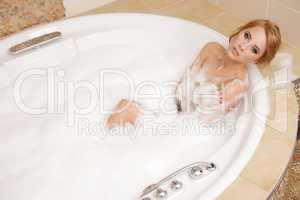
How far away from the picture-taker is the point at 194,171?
1168mm

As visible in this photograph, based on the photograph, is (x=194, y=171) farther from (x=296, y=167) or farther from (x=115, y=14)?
(x=115, y=14)

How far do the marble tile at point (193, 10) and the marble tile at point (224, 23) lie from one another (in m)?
0.03

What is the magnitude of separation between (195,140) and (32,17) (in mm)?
892

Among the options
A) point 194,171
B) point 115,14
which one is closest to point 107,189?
point 194,171

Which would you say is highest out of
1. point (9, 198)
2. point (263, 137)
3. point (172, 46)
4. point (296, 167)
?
point (172, 46)

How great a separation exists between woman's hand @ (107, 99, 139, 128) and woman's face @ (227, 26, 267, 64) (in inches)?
20.1

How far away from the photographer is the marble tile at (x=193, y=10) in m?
1.81

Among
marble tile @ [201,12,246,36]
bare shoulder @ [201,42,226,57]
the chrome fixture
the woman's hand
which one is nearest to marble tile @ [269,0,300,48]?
marble tile @ [201,12,246,36]

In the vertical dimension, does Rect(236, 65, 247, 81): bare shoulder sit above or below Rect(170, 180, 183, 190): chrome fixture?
above

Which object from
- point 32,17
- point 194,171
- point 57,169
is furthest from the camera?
point 32,17

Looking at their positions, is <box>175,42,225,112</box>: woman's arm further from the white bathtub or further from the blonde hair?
the blonde hair

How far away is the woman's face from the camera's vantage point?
1332 millimetres

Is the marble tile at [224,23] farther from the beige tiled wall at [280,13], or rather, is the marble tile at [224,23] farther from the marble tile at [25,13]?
the marble tile at [25,13]

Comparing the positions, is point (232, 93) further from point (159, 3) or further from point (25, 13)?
point (25, 13)
